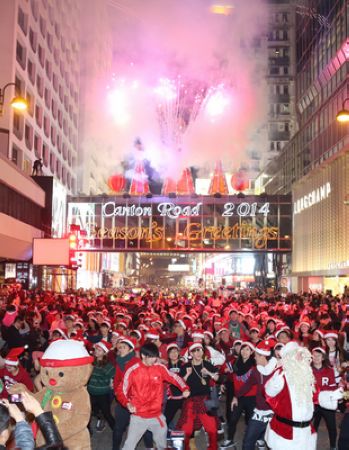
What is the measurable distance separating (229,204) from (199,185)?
43.5 metres

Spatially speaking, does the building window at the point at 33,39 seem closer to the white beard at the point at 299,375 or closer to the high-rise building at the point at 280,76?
the white beard at the point at 299,375

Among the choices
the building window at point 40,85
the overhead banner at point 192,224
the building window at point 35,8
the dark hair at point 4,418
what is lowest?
the dark hair at point 4,418

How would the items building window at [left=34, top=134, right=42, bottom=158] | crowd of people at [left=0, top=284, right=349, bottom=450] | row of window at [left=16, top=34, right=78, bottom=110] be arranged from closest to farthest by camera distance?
crowd of people at [left=0, top=284, right=349, bottom=450] < row of window at [left=16, top=34, right=78, bottom=110] < building window at [left=34, top=134, right=42, bottom=158]

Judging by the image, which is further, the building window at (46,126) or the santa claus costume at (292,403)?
the building window at (46,126)

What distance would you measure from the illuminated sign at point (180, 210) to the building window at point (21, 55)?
12840mm

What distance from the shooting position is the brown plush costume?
560cm

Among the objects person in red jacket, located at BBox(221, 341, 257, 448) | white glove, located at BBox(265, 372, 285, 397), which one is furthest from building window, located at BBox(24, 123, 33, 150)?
white glove, located at BBox(265, 372, 285, 397)

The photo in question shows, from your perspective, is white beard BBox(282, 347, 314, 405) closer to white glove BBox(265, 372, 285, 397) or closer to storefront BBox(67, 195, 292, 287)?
white glove BBox(265, 372, 285, 397)

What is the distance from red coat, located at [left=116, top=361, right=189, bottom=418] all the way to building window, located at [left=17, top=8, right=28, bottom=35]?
138ft

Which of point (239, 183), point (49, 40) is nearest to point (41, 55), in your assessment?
point (49, 40)

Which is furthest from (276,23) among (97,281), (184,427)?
(184,427)

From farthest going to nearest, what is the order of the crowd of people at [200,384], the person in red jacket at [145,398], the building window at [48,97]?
the building window at [48,97]
the person in red jacket at [145,398]
the crowd of people at [200,384]

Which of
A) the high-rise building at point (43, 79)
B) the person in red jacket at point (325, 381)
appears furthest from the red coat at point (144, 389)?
the high-rise building at point (43, 79)

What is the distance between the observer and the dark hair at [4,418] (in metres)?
3.42
